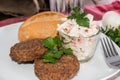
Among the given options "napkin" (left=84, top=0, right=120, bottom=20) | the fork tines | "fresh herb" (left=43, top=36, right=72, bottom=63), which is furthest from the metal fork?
"napkin" (left=84, top=0, right=120, bottom=20)

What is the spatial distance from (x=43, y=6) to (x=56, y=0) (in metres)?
0.26

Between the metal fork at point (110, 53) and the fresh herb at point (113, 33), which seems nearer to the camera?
the metal fork at point (110, 53)

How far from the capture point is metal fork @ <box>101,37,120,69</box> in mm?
630

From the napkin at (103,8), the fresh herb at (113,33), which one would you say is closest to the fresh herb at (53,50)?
the fresh herb at (113,33)

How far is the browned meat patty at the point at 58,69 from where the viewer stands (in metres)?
0.57

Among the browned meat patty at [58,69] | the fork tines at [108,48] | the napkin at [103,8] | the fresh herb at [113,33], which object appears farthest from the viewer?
the napkin at [103,8]

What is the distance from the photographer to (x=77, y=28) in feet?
2.15

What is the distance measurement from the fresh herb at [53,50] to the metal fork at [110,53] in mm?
106

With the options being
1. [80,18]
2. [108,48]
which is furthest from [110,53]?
[80,18]

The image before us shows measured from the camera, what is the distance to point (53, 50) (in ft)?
2.03

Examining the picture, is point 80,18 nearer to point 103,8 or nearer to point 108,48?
point 108,48

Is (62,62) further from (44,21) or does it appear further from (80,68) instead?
(44,21)

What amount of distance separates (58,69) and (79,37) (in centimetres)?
12

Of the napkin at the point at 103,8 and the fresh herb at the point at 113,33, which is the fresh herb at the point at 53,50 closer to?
the fresh herb at the point at 113,33
